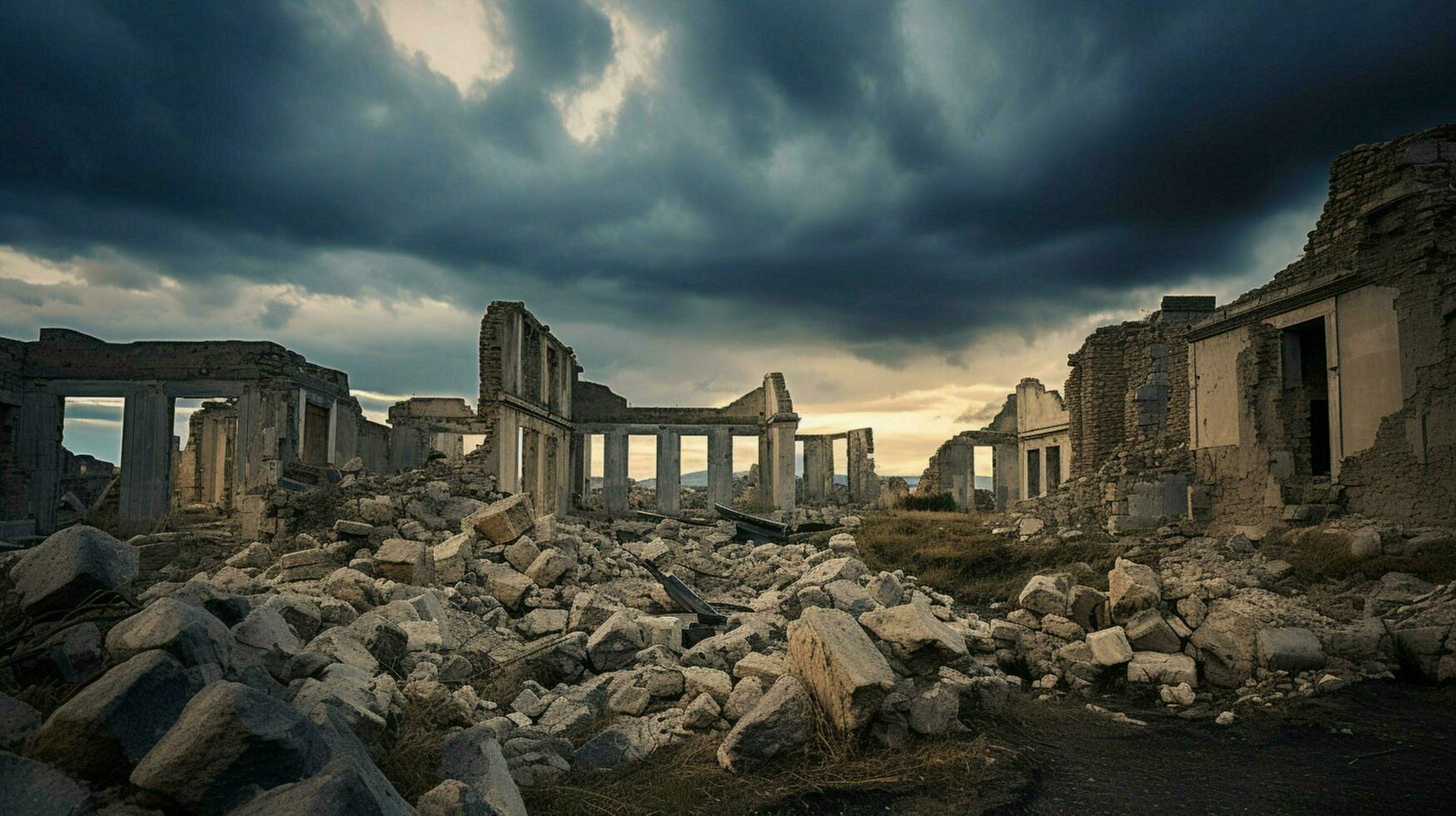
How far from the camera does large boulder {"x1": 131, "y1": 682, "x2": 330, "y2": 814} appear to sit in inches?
99.4

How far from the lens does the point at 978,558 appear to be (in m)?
12.8

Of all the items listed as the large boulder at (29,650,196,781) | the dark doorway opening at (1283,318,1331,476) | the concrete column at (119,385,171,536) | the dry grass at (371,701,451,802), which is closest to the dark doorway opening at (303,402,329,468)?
the concrete column at (119,385,171,536)

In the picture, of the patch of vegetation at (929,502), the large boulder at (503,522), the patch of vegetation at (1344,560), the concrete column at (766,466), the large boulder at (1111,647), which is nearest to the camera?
the large boulder at (1111,647)

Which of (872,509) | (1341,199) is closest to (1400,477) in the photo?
(1341,199)

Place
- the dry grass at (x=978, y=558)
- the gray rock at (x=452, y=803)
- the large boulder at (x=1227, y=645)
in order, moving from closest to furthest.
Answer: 1. the gray rock at (x=452, y=803)
2. the large boulder at (x=1227, y=645)
3. the dry grass at (x=978, y=558)

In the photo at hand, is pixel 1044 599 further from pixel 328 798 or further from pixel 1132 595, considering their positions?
pixel 328 798

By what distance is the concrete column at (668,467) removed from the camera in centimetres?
2522

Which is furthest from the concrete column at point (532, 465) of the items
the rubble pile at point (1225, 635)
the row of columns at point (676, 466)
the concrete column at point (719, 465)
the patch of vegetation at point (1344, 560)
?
the patch of vegetation at point (1344, 560)

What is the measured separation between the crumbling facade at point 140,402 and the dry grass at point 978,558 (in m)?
12.7

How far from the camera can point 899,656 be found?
6008mm

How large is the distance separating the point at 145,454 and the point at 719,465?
52.3 feet

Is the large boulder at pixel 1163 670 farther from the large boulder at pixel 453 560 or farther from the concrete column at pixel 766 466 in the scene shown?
the concrete column at pixel 766 466

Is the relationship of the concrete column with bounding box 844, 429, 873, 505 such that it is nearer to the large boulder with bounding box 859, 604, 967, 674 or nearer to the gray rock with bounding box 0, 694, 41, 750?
the large boulder with bounding box 859, 604, 967, 674

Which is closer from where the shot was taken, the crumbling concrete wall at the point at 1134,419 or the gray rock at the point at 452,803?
the gray rock at the point at 452,803
